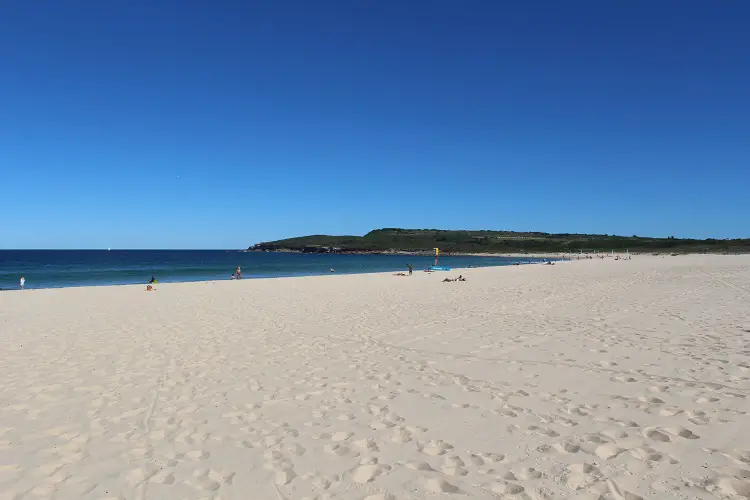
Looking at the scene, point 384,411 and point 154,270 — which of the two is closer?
point 384,411

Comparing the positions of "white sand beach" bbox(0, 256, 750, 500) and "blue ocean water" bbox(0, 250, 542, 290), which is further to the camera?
"blue ocean water" bbox(0, 250, 542, 290)

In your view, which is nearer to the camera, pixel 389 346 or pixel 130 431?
pixel 130 431

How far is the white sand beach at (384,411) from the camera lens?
151 inches

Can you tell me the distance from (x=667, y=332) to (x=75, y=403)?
1111 centimetres

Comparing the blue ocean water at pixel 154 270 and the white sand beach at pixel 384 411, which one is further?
the blue ocean water at pixel 154 270

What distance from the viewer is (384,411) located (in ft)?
18.0

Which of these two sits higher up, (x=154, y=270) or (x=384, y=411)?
(x=154, y=270)

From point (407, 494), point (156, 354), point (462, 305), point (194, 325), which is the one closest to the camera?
point (407, 494)

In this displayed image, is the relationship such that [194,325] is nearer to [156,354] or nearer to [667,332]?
[156,354]

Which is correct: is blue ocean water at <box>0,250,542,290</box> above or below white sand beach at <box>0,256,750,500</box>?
above

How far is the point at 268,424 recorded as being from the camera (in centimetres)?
516

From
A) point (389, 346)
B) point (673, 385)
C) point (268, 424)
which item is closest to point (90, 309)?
point (389, 346)

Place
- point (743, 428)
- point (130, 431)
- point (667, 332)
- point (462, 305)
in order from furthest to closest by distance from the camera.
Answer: point (462, 305), point (667, 332), point (130, 431), point (743, 428)

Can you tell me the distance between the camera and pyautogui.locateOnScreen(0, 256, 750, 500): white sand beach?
384cm
